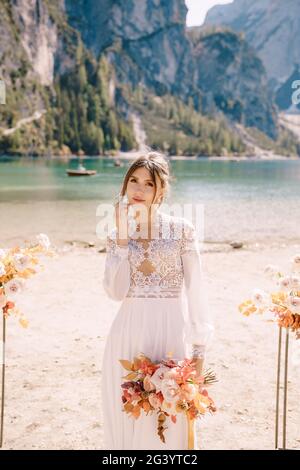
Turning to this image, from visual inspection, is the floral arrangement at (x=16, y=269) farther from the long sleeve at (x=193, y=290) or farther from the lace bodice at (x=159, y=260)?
the long sleeve at (x=193, y=290)

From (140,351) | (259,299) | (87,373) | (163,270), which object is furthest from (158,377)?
(87,373)

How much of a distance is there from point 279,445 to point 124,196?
3488 mm

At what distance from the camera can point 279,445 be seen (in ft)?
17.8

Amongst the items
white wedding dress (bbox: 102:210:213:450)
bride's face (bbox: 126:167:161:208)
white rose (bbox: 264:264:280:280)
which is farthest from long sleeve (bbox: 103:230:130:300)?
white rose (bbox: 264:264:280:280)

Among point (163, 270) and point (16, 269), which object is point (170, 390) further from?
point (16, 269)

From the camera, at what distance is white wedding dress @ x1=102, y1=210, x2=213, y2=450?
3543 mm

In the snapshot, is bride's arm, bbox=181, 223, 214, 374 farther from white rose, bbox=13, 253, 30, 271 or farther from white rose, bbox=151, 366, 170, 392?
white rose, bbox=13, 253, 30, 271

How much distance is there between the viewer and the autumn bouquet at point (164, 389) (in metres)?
3.30

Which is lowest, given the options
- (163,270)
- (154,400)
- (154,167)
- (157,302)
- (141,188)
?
(154,400)

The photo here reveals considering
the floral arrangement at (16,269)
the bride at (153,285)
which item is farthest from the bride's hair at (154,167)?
the floral arrangement at (16,269)

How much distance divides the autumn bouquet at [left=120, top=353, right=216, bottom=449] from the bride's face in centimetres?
109

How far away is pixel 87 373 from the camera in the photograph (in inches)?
289

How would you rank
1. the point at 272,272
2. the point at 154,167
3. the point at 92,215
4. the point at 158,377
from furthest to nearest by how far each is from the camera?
the point at 92,215 → the point at 272,272 → the point at 154,167 → the point at 158,377

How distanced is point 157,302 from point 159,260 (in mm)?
299
